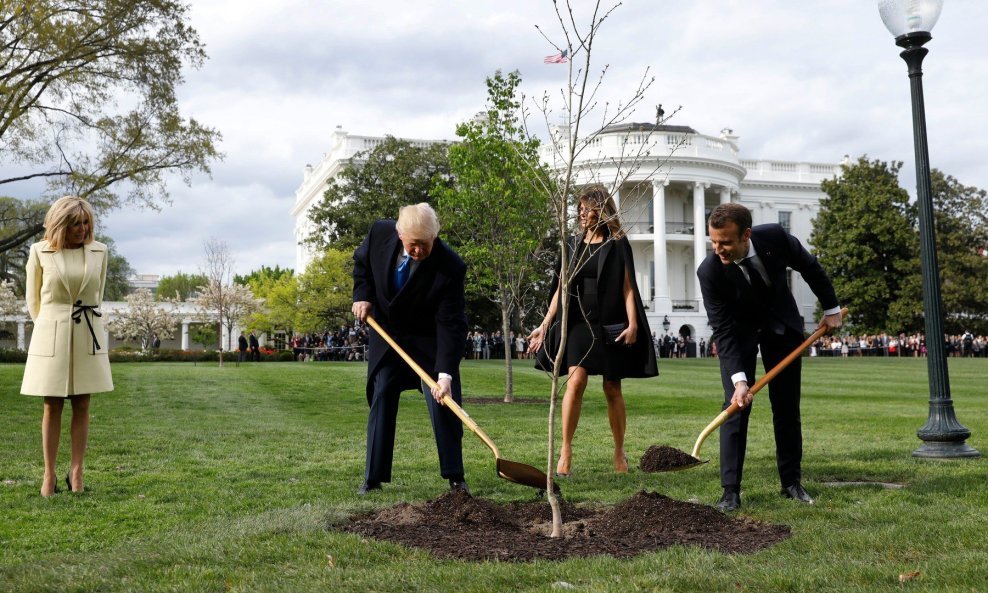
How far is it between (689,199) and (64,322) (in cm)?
5607

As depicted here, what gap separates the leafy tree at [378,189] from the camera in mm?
42500

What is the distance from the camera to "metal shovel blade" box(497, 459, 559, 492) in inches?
189

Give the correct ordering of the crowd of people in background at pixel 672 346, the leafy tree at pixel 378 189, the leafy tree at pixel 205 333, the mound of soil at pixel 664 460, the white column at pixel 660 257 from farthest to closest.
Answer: the leafy tree at pixel 205 333
the white column at pixel 660 257
the leafy tree at pixel 378 189
the crowd of people in background at pixel 672 346
the mound of soil at pixel 664 460

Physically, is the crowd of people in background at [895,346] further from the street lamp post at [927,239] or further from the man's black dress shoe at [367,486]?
the man's black dress shoe at [367,486]

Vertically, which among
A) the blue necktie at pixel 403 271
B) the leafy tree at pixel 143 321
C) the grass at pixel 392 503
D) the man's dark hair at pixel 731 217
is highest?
the leafy tree at pixel 143 321

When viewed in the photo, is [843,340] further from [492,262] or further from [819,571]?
[819,571]

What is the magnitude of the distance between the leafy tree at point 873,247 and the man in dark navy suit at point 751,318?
1973 inches

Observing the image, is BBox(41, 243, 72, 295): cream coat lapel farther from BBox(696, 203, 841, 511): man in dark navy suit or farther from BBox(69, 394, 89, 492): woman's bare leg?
BBox(696, 203, 841, 511): man in dark navy suit

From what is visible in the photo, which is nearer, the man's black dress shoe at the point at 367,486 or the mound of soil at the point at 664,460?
the man's black dress shoe at the point at 367,486

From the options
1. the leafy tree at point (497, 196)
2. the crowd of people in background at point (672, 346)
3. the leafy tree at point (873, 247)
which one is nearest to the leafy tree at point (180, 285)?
A: the crowd of people in background at point (672, 346)

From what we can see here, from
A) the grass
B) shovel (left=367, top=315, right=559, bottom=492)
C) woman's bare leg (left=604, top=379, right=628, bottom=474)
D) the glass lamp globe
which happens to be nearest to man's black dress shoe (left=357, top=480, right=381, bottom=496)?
the grass

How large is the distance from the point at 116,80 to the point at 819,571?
1921 cm

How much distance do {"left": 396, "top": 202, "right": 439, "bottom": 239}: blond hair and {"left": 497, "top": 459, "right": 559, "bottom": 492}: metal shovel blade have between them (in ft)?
4.84

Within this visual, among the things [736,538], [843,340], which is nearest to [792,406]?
[736,538]
